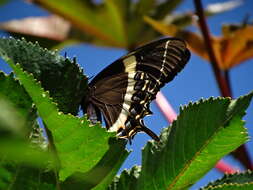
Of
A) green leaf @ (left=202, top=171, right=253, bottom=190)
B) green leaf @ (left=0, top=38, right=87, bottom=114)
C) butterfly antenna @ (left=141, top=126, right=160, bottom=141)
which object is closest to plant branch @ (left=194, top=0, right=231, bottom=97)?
butterfly antenna @ (left=141, top=126, right=160, bottom=141)

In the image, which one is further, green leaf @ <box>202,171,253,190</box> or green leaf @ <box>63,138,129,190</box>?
green leaf @ <box>202,171,253,190</box>

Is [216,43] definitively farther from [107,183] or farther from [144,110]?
[107,183]

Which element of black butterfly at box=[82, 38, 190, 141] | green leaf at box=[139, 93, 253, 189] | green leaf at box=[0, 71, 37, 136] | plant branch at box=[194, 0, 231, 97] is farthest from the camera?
plant branch at box=[194, 0, 231, 97]

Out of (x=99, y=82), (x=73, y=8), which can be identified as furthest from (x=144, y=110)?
(x=73, y=8)

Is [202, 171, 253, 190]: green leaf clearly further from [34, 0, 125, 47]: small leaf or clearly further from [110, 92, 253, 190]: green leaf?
[34, 0, 125, 47]: small leaf

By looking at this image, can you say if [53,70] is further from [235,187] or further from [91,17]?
[91,17]

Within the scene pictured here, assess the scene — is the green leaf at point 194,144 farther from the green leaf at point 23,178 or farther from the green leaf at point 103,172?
the green leaf at point 23,178

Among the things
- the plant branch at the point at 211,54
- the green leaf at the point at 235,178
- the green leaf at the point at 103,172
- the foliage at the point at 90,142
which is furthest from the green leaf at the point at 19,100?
the plant branch at the point at 211,54
